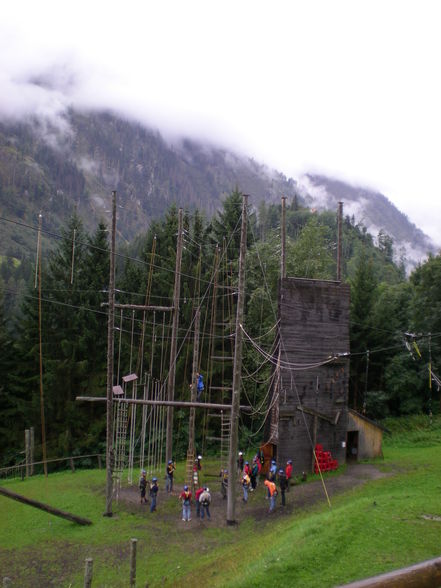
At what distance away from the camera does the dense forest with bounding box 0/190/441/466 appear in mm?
37219

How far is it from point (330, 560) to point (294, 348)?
15036 millimetres

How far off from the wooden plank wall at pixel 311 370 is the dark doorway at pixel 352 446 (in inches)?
64.3

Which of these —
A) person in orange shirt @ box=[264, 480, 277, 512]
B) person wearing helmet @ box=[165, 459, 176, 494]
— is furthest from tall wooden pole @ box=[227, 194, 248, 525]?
person wearing helmet @ box=[165, 459, 176, 494]

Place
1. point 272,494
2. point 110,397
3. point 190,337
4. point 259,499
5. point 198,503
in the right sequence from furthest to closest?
point 190,337 → point 259,499 → point 110,397 → point 198,503 → point 272,494

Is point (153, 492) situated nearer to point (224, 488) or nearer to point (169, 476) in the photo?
point (169, 476)

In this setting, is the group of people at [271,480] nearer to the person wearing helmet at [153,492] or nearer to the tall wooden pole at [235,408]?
the tall wooden pole at [235,408]

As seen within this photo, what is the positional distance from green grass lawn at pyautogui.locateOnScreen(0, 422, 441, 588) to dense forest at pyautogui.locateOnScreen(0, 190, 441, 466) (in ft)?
42.9

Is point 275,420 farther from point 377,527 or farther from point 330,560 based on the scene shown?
point 330,560

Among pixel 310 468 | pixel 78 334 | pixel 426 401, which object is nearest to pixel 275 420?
pixel 310 468

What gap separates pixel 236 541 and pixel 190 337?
20.1 metres

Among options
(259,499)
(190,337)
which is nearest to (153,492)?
(259,499)

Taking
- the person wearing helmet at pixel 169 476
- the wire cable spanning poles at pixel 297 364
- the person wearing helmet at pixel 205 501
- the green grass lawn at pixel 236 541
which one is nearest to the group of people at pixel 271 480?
the green grass lawn at pixel 236 541

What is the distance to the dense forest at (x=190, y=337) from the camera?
37.2 m

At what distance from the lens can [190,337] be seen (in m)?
37.0
